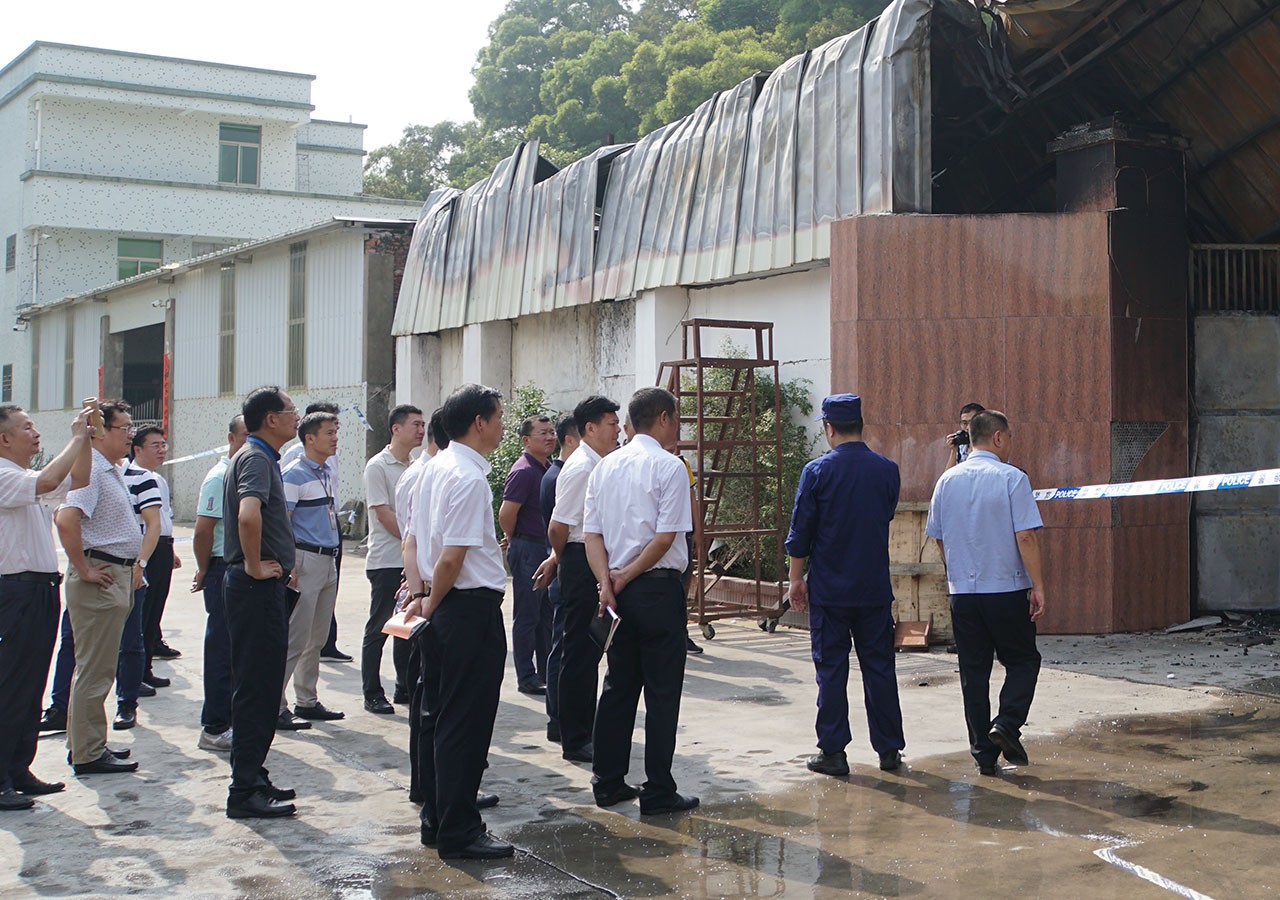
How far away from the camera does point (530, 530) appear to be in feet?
27.7

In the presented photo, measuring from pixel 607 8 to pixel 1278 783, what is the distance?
49.1 m

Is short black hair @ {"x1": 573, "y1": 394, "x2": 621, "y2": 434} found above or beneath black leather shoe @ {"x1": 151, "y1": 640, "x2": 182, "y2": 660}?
above

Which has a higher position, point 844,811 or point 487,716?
point 487,716

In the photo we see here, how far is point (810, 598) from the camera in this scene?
21.6 feet

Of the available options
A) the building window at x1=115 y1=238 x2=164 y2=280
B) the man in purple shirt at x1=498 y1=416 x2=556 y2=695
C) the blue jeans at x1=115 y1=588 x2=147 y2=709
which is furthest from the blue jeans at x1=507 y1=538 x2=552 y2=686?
Result: the building window at x1=115 y1=238 x2=164 y2=280

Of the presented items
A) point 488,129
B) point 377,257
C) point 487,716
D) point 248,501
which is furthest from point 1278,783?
point 488,129

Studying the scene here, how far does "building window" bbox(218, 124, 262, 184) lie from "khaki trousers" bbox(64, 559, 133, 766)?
3467cm

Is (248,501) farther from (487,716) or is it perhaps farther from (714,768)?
(714,768)

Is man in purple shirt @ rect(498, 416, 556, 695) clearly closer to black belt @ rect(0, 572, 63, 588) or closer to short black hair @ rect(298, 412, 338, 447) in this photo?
short black hair @ rect(298, 412, 338, 447)

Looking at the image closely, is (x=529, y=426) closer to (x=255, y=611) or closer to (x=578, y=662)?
(x=578, y=662)

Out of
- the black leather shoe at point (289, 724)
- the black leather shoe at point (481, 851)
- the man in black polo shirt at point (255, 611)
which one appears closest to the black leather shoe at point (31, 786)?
the man in black polo shirt at point (255, 611)

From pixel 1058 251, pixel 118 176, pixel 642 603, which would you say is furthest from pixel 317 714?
pixel 118 176

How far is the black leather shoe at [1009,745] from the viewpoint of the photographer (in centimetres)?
638

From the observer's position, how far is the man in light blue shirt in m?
6.49
